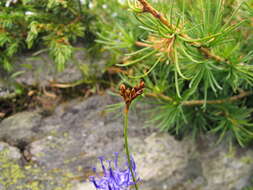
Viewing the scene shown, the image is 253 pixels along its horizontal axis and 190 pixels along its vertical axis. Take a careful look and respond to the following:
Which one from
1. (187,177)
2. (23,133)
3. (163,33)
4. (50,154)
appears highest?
(163,33)

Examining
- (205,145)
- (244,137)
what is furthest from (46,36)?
(244,137)

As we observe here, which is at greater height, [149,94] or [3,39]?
[3,39]

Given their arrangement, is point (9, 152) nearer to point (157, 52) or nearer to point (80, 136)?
point (80, 136)

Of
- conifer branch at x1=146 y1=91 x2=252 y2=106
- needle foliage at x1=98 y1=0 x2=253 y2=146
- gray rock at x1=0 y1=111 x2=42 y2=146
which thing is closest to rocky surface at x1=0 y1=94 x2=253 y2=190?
gray rock at x1=0 y1=111 x2=42 y2=146

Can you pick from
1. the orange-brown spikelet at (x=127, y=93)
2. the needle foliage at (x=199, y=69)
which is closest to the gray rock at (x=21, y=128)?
the needle foliage at (x=199, y=69)

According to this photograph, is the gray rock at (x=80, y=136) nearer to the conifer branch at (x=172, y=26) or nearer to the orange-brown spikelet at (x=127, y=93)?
the conifer branch at (x=172, y=26)

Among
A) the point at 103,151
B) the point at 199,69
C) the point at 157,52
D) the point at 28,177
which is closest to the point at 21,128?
the point at 28,177

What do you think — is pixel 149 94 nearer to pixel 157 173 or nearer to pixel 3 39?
pixel 157 173

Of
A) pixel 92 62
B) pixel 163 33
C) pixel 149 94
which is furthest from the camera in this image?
pixel 92 62
